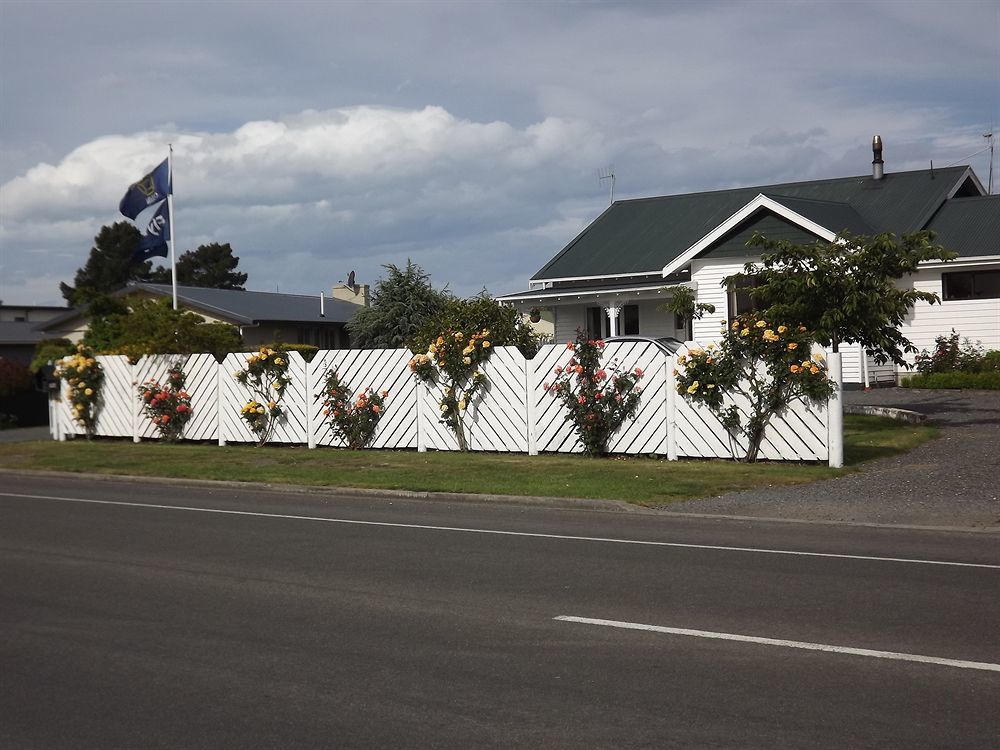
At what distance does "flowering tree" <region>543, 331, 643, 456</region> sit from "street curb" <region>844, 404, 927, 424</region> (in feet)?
22.1

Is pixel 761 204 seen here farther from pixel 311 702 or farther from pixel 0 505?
pixel 311 702

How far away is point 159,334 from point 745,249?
15.8 m

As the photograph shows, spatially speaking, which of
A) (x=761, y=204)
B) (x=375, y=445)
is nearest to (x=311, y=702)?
(x=375, y=445)

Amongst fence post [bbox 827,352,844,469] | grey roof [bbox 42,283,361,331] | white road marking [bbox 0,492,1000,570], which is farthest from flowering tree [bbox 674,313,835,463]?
grey roof [bbox 42,283,361,331]

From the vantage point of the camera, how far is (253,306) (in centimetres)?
4519

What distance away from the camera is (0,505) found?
52.0 ft

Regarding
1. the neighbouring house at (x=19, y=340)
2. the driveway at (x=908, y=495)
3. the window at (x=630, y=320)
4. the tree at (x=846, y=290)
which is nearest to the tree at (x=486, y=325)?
the tree at (x=846, y=290)

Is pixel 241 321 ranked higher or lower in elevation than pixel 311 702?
higher

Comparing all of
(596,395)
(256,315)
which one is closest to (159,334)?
(596,395)

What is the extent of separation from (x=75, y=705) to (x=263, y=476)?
40.9 feet

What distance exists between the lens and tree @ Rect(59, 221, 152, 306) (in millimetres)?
82875

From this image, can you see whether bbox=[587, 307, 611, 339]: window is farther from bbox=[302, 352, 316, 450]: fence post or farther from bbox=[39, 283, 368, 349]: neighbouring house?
bbox=[302, 352, 316, 450]: fence post

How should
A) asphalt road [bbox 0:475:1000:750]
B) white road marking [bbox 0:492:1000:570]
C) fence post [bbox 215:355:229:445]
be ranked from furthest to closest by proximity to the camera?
fence post [bbox 215:355:229:445] < white road marking [bbox 0:492:1000:570] < asphalt road [bbox 0:475:1000:750]

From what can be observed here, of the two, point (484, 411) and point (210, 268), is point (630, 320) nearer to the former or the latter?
point (484, 411)
